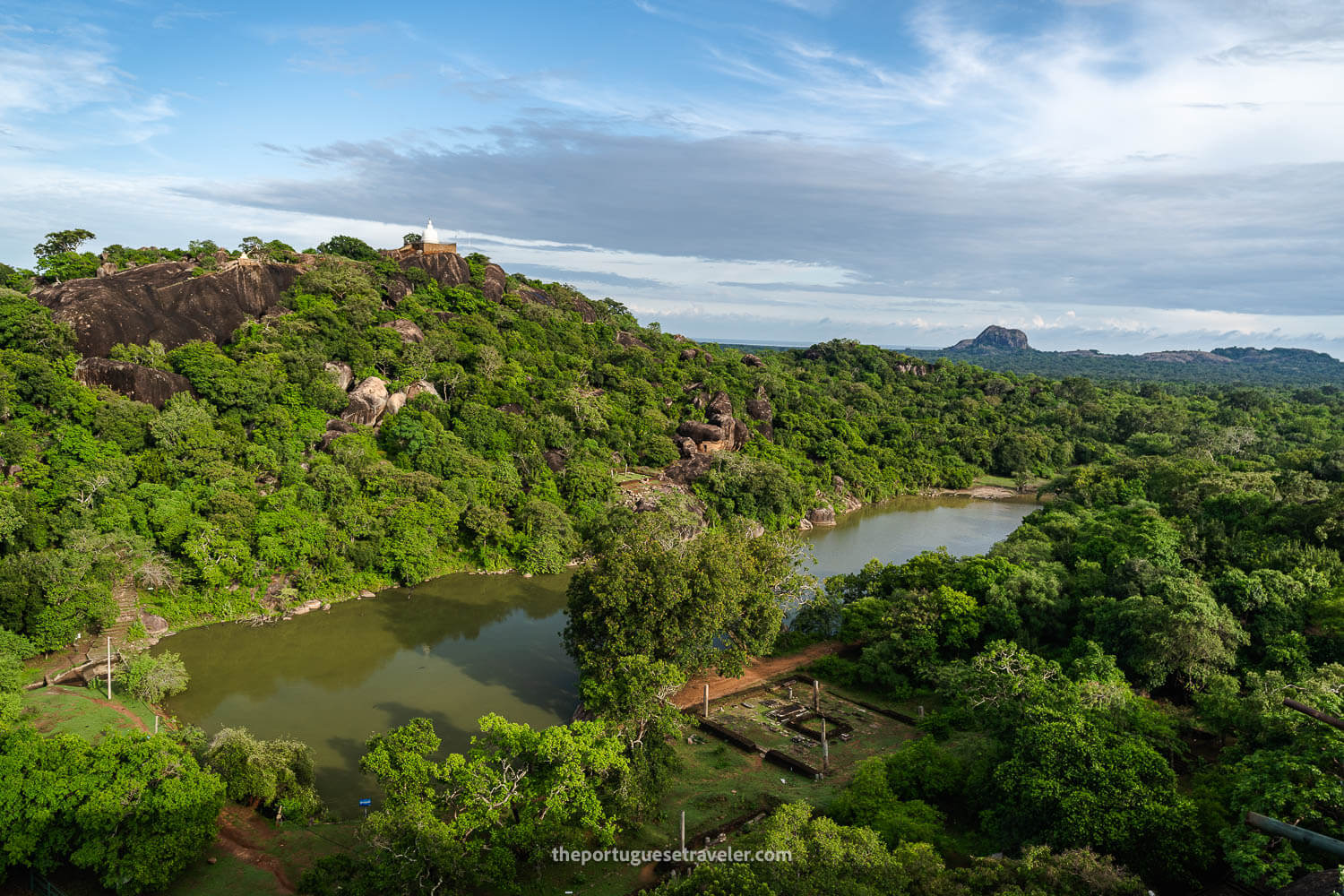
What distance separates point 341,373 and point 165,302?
10.3 meters

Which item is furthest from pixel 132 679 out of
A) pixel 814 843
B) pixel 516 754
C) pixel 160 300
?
pixel 160 300

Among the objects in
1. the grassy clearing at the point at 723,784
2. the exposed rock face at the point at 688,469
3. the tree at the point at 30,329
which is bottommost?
the grassy clearing at the point at 723,784

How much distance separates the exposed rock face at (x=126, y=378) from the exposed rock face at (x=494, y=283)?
85.2 ft

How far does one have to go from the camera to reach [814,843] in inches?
396

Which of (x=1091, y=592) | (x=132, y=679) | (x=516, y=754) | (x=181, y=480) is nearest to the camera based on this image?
(x=516, y=754)

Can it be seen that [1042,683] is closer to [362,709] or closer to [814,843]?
[814,843]

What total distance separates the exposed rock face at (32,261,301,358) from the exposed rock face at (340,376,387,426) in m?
9.66

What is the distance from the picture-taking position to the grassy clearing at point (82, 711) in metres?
16.5

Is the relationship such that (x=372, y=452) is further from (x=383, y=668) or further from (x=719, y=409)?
(x=719, y=409)

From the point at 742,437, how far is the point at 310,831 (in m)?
38.4

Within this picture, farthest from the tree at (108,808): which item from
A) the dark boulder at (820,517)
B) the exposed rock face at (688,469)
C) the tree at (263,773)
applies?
the dark boulder at (820,517)

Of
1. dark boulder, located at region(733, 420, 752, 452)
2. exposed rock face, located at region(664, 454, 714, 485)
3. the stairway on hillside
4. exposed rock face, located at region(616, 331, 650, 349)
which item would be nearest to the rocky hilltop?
the stairway on hillside

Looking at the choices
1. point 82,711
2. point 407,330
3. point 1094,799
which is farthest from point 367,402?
point 1094,799

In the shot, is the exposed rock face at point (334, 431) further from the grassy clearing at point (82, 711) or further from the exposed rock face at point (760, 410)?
the exposed rock face at point (760, 410)
